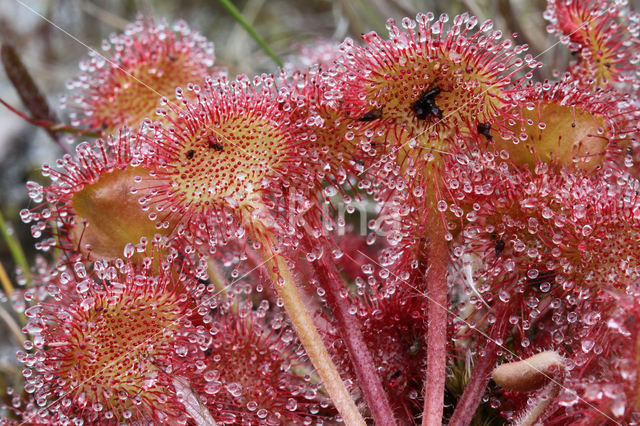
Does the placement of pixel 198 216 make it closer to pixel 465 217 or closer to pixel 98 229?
pixel 98 229

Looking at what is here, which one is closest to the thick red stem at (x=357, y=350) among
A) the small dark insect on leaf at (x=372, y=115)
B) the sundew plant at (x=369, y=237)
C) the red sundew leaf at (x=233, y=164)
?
the sundew plant at (x=369, y=237)

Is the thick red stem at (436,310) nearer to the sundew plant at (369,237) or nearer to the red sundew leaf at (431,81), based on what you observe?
the sundew plant at (369,237)

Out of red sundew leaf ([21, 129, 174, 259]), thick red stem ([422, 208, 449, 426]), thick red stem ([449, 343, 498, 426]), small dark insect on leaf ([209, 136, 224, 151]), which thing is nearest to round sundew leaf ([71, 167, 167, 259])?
red sundew leaf ([21, 129, 174, 259])

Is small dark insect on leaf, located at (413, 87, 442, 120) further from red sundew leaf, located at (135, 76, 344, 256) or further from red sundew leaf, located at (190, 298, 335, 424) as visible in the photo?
red sundew leaf, located at (190, 298, 335, 424)

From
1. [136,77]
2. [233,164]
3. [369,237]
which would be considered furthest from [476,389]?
[136,77]

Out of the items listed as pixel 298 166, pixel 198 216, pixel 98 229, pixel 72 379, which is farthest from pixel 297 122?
Answer: pixel 72 379

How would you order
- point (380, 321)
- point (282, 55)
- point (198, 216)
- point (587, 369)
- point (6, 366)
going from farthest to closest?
point (282, 55), point (6, 366), point (380, 321), point (198, 216), point (587, 369)
